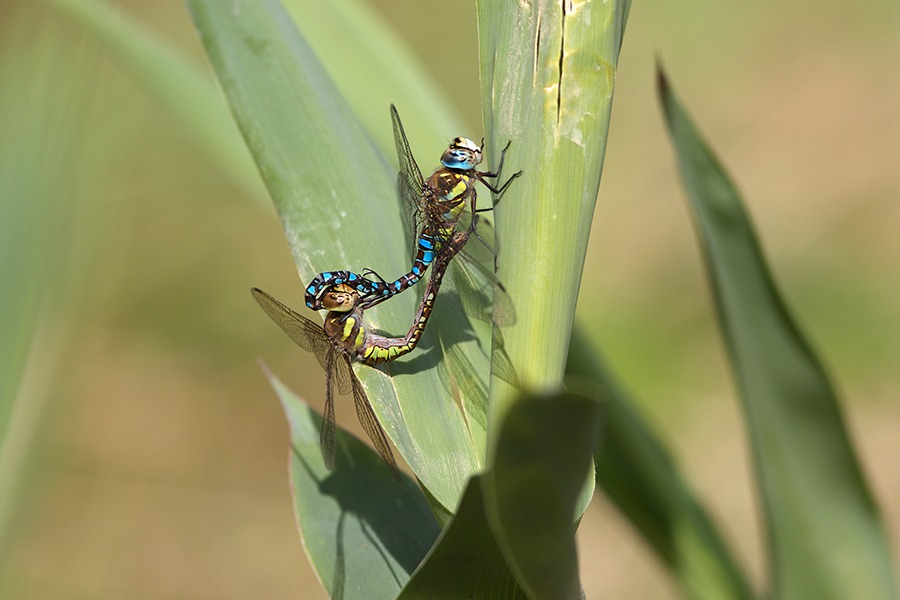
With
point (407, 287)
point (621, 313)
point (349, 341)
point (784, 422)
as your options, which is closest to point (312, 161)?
point (407, 287)

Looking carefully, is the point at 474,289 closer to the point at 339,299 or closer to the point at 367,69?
the point at 339,299

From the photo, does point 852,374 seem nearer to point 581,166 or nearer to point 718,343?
point 718,343

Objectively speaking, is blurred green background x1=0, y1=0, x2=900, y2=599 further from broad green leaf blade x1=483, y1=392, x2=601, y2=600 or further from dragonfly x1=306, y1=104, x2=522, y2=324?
broad green leaf blade x1=483, y1=392, x2=601, y2=600

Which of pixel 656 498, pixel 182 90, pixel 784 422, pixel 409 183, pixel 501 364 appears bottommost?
pixel 656 498

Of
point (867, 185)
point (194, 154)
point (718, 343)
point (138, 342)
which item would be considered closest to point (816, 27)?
point (867, 185)

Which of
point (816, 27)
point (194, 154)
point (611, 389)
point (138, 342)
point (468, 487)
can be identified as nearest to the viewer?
point (468, 487)
